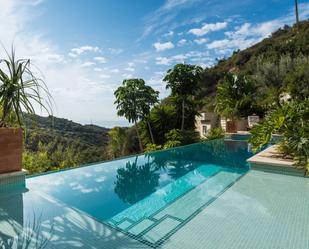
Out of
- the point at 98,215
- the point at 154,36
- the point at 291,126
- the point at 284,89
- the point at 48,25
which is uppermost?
the point at 154,36

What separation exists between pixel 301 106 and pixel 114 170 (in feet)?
18.1

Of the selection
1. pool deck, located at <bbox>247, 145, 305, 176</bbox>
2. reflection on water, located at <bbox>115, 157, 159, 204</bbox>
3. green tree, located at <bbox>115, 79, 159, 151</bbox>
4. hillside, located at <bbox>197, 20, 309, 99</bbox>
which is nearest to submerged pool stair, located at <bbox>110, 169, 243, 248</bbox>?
reflection on water, located at <bbox>115, 157, 159, 204</bbox>

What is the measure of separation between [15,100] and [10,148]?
3.01ft

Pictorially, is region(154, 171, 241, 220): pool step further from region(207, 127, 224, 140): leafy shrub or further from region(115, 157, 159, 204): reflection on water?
region(207, 127, 224, 140): leafy shrub

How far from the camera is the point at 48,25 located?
22.1ft

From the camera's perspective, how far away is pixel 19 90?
12.2 ft

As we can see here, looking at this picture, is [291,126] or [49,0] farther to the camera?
[49,0]

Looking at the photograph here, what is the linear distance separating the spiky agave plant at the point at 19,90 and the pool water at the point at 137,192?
1.51 meters

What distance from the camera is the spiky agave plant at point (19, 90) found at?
366 cm

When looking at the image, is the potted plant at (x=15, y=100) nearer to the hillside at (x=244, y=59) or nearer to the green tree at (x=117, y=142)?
the green tree at (x=117, y=142)

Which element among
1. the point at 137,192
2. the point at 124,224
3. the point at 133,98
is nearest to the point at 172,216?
the point at 124,224

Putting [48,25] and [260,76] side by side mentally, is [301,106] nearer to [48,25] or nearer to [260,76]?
[48,25]

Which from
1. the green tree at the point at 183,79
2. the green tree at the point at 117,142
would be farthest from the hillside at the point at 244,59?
the green tree at the point at 183,79

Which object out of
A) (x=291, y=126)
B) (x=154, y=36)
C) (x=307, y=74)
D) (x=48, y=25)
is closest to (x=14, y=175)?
(x=48, y=25)
